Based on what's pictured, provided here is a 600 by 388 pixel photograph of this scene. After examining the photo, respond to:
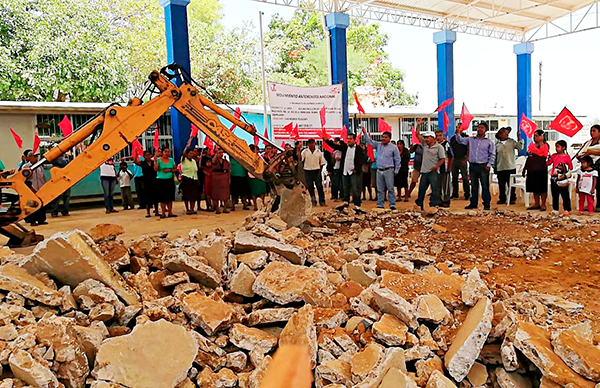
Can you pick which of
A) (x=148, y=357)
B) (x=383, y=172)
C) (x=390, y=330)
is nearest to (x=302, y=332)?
(x=390, y=330)

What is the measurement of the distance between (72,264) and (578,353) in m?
3.61

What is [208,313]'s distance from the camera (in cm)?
356

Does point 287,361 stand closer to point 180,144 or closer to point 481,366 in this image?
point 481,366

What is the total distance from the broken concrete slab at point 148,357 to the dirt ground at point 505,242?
2843 millimetres

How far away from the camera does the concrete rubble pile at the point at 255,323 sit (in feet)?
9.54

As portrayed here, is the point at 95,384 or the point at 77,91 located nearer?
the point at 95,384

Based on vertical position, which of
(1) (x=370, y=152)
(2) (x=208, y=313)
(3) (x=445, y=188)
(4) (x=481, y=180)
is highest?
(1) (x=370, y=152)

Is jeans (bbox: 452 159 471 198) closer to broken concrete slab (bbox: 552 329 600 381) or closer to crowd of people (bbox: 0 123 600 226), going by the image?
crowd of people (bbox: 0 123 600 226)

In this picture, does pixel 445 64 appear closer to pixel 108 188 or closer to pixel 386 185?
pixel 386 185

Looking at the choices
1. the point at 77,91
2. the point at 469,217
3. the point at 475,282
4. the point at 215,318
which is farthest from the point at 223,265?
the point at 77,91

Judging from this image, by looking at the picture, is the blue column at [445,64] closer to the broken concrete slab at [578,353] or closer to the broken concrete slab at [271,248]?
the broken concrete slab at [271,248]

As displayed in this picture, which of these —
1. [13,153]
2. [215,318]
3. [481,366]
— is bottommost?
[481,366]

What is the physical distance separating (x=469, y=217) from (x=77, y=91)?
1530cm

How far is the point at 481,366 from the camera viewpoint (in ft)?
10.4
